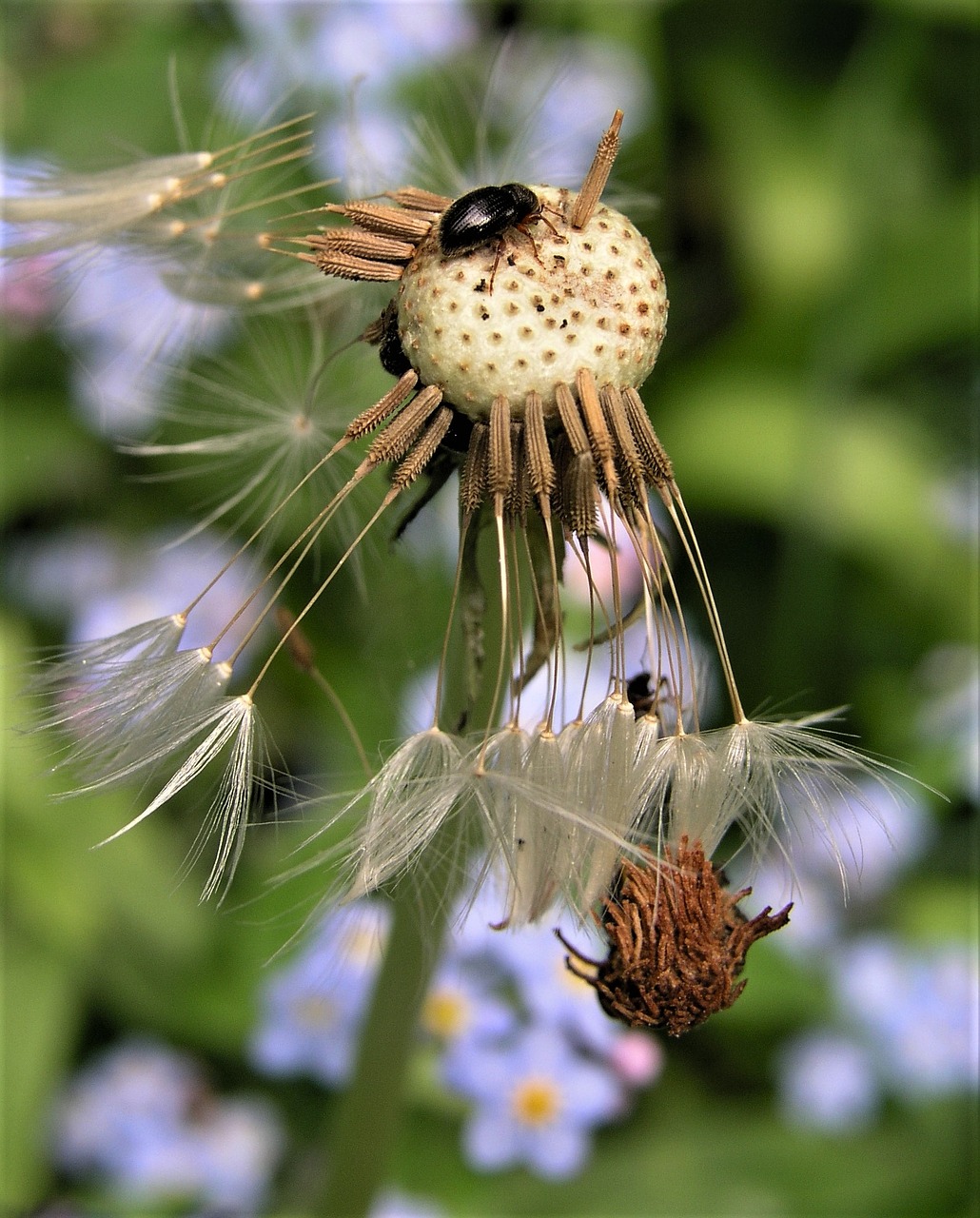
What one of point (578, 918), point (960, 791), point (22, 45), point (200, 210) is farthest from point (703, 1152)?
point (22, 45)

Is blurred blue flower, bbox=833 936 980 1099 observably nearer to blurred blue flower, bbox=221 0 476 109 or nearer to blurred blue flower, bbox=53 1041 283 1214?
blurred blue flower, bbox=53 1041 283 1214

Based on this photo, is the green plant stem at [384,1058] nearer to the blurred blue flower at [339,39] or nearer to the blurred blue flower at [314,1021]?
the blurred blue flower at [314,1021]

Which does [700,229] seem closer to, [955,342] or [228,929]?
[955,342]

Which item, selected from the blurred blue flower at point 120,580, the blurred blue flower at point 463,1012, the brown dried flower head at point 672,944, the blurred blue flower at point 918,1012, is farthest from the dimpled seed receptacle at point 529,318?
the blurred blue flower at point 120,580

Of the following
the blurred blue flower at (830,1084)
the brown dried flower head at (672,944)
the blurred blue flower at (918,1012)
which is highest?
the blurred blue flower at (918,1012)

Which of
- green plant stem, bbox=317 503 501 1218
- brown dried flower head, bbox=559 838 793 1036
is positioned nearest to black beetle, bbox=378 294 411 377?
green plant stem, bbox=317 503 501 1218

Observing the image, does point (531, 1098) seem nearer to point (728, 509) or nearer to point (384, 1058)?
point (384, 1058)

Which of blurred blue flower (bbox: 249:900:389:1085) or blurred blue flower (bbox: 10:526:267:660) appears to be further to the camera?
blurred blue flower (bbox: 10:526:267:660)
